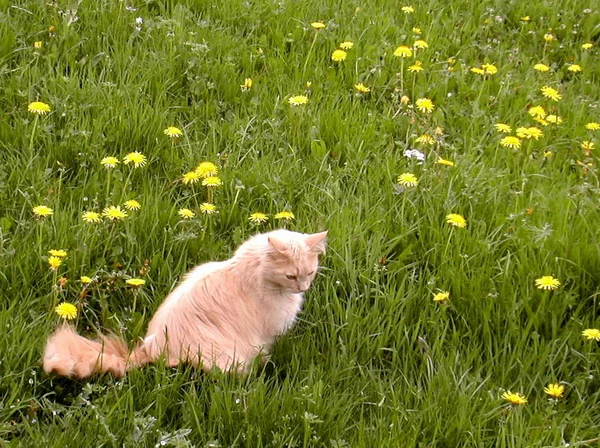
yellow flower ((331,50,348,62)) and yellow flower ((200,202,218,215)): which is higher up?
yellow flower ((331,50,348,62))

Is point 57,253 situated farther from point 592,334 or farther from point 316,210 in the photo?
point 592,334

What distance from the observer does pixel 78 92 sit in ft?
14.4

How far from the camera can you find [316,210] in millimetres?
3924

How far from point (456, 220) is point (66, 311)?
170cm

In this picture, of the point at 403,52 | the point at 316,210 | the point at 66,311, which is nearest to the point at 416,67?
the point at 403,52

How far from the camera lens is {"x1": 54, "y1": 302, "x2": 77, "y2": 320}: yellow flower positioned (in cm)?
303

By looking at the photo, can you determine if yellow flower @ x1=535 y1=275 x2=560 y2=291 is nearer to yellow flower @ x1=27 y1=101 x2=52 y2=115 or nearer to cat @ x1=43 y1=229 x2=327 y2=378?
cat @ x1=43 y1=229 x2=327 y2=378

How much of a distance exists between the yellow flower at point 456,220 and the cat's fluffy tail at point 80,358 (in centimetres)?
150

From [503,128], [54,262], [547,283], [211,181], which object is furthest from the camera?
[503,128]

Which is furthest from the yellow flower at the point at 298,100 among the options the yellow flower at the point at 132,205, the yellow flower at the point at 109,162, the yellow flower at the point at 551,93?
the yellow flower at the point at 551,93

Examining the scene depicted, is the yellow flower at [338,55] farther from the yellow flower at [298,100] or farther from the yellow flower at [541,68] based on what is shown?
the yellow flower at [541,68]

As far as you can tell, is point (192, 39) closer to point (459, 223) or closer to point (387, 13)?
point (387, 13)

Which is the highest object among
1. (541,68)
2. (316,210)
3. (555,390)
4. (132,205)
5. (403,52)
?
(403,52)

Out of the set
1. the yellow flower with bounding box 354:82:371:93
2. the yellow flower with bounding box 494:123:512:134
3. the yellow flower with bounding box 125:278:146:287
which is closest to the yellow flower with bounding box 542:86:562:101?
the yellow flower with bounding box 494:123:512:134
